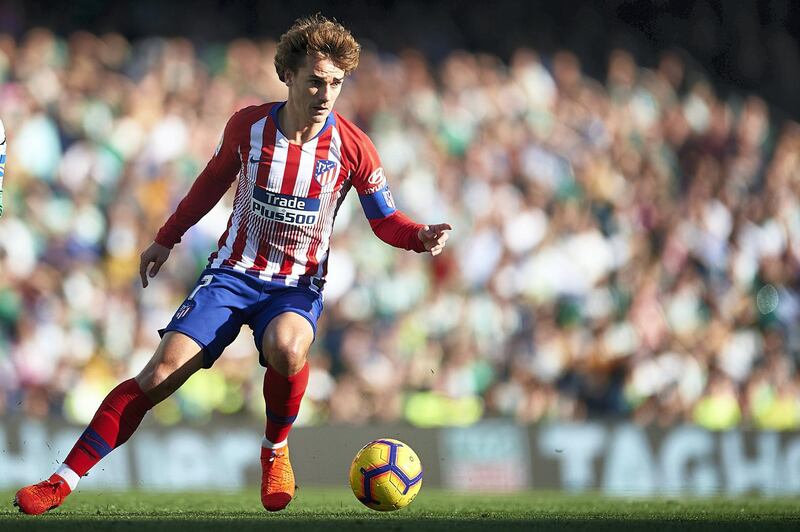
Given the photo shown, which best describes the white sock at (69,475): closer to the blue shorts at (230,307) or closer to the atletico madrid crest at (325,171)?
the blue shorts at (230,307)

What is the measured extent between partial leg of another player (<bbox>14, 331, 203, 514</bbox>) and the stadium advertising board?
13.4ft

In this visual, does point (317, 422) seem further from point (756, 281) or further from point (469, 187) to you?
point (756, 281)

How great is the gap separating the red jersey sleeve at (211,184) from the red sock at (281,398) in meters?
0.82

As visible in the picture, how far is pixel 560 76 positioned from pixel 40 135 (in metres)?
5.31

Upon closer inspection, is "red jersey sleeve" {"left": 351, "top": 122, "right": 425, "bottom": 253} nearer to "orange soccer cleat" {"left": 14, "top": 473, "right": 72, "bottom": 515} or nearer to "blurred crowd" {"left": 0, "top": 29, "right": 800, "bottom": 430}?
"orange soccer cleat" {"left": 14, "top": 473, "right": 72, "bottom": 515}

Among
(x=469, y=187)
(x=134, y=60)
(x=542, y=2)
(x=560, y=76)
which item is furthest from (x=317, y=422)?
(x=542, y=2)

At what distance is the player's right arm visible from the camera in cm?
587

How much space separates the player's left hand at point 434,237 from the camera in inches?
223

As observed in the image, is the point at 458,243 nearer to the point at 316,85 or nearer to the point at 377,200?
the point at 377,200

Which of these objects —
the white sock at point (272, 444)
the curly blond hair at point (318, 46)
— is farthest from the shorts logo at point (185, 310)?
the curly blond hair at point (318, 46)

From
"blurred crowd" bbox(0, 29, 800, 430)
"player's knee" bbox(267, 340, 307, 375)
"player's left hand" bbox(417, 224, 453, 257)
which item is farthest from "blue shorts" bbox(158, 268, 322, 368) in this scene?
"blurred crowd" bbox(0, 29, 800, 430)

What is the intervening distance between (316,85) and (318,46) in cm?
17

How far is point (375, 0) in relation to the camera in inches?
535

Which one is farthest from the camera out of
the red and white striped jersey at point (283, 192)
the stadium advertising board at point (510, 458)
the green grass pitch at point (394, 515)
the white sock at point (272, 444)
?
the stadium advertising board at point (510, 458)
